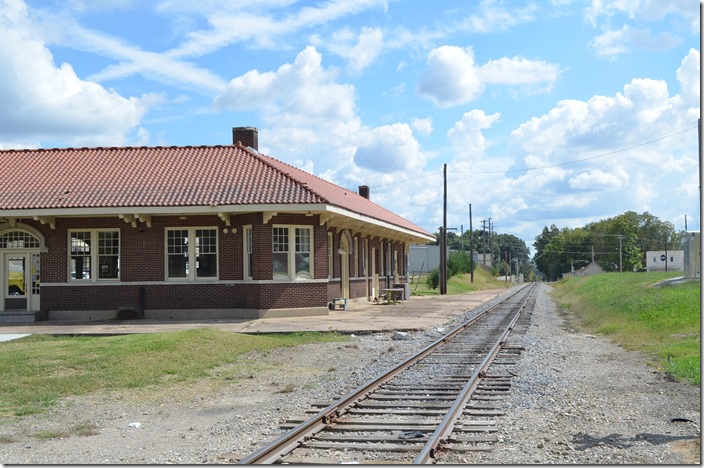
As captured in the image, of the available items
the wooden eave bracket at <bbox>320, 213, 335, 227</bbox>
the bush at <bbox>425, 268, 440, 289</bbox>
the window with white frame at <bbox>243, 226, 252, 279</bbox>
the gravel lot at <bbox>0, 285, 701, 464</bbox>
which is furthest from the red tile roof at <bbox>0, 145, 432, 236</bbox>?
the bush at <bbox>425, 268, 440, 289</bbox>

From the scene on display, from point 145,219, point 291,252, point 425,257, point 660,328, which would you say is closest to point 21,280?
point 145,219

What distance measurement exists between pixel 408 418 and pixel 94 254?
17363 mm

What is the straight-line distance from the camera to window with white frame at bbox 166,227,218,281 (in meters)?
24.0

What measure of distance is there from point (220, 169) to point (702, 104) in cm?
2100

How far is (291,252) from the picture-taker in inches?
942

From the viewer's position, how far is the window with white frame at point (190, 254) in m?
24.0

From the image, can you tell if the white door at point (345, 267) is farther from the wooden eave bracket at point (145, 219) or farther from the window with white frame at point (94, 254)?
the window with white frame at point (94, 254)

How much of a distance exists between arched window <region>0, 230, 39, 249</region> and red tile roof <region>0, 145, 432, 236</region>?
1.11 metres

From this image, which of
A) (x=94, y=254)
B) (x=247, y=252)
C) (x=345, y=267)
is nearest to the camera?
(x=247, y=252)

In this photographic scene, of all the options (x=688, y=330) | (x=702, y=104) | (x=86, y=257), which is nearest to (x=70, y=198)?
(x=86, y=257)

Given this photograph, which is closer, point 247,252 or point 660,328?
point 660,328

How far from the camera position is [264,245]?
2341cm

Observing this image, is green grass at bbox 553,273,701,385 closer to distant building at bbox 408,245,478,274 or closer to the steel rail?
the steel rail

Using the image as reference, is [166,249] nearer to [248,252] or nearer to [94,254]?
[94,254]
